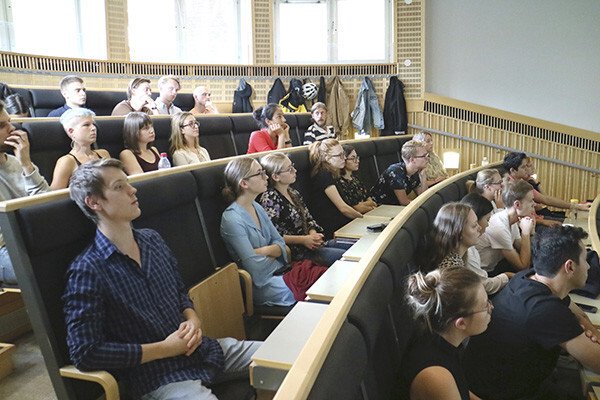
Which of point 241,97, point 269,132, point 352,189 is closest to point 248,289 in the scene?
point 352,189

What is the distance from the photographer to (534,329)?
173cm

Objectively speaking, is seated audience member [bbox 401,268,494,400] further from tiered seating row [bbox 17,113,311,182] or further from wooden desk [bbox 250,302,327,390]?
tiered seating row [bbox 17,113,311,182]

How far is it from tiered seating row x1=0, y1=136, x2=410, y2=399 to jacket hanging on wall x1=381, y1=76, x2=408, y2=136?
4749 millimetres

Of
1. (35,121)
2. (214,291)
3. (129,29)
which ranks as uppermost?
(129,29)

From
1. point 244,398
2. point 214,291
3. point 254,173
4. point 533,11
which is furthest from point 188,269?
point 533,11

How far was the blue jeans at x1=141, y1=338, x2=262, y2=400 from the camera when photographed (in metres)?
1.45

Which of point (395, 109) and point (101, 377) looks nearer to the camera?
point (101, 377)

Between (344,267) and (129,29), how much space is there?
5.25 meters

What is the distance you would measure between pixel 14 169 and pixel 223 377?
1.42m

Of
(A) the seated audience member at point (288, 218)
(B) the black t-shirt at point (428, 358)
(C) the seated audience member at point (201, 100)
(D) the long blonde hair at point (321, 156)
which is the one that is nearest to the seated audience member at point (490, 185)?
(D) the long blonde hair at point (321, 156)

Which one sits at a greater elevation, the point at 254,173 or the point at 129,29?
the point at 129,29

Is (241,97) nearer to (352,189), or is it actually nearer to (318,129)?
(318,129)

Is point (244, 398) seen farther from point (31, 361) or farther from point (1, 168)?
point (1, 168)

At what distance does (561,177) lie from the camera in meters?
6.46
